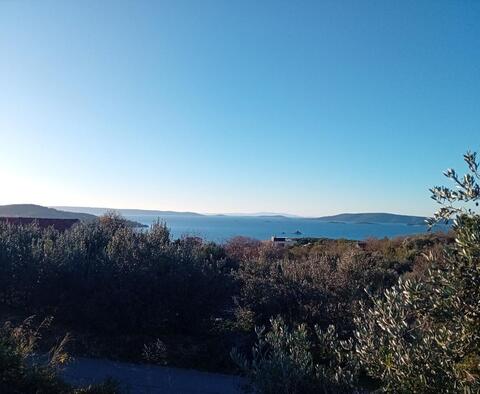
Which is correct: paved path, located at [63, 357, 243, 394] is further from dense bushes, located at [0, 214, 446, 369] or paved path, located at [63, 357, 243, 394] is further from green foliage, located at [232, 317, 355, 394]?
green foliage, located at [232, 317, 355, 394]

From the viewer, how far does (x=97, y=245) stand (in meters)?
12.0

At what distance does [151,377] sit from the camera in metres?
7.38

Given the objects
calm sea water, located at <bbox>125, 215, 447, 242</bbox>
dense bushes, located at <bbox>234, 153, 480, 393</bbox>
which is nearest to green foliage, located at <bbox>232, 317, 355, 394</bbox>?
dense bushes, located at <bbox>234, 153, 480, 393</bbox>

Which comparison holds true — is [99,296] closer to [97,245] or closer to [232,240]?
[97,245]

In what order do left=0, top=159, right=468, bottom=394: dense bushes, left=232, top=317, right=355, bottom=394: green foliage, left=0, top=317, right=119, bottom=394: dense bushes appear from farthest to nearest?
left=0, top=159, right=468, bottom=394: dense bushes < left=0, top=317, right=119, bottom=394: dense bushes < left=232, top=317, right=355, bottom=394: green foliage

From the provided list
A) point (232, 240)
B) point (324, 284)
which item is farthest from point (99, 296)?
point (232, 240)

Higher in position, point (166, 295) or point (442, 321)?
point (442, 321)

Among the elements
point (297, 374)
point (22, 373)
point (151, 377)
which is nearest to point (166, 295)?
point (151, 377)

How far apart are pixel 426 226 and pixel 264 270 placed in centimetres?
696

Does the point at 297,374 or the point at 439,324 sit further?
the point at 297,374

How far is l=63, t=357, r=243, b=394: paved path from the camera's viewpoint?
6.87m

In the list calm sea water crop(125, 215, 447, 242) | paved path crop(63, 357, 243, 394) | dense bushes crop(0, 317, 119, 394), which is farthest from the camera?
calm sea water crop(125, 215, 447, 242)

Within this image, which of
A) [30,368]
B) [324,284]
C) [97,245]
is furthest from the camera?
[97,245]

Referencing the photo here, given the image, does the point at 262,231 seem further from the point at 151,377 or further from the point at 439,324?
the point at 439,324
